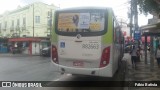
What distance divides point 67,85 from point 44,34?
138 feet

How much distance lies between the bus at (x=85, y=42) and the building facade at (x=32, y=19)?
1478 inches

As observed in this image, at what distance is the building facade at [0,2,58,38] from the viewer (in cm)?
5009

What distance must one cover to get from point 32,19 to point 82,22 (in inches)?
1583

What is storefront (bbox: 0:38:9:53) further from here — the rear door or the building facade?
the rear door

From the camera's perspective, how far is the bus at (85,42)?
35.6ft

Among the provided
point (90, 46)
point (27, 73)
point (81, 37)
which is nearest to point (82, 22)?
point (81, 37)

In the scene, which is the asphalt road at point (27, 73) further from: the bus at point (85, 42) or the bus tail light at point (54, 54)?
the bus at point (85, 42)

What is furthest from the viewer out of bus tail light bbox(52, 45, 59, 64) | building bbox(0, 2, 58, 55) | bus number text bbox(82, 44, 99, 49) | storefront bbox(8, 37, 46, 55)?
building bbox(0, 2, 58, 55)

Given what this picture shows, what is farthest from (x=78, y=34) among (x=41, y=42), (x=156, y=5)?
(x=41, y=42)

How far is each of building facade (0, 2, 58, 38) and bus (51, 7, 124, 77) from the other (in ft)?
123

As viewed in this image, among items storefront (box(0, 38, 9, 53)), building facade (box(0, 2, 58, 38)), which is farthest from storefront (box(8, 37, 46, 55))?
storefront (box(0, 38, 9, 53))

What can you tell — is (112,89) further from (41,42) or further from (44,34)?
(44,34)

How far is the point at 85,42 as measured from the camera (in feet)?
36.0

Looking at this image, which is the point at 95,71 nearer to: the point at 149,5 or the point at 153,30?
the point at 149,5
